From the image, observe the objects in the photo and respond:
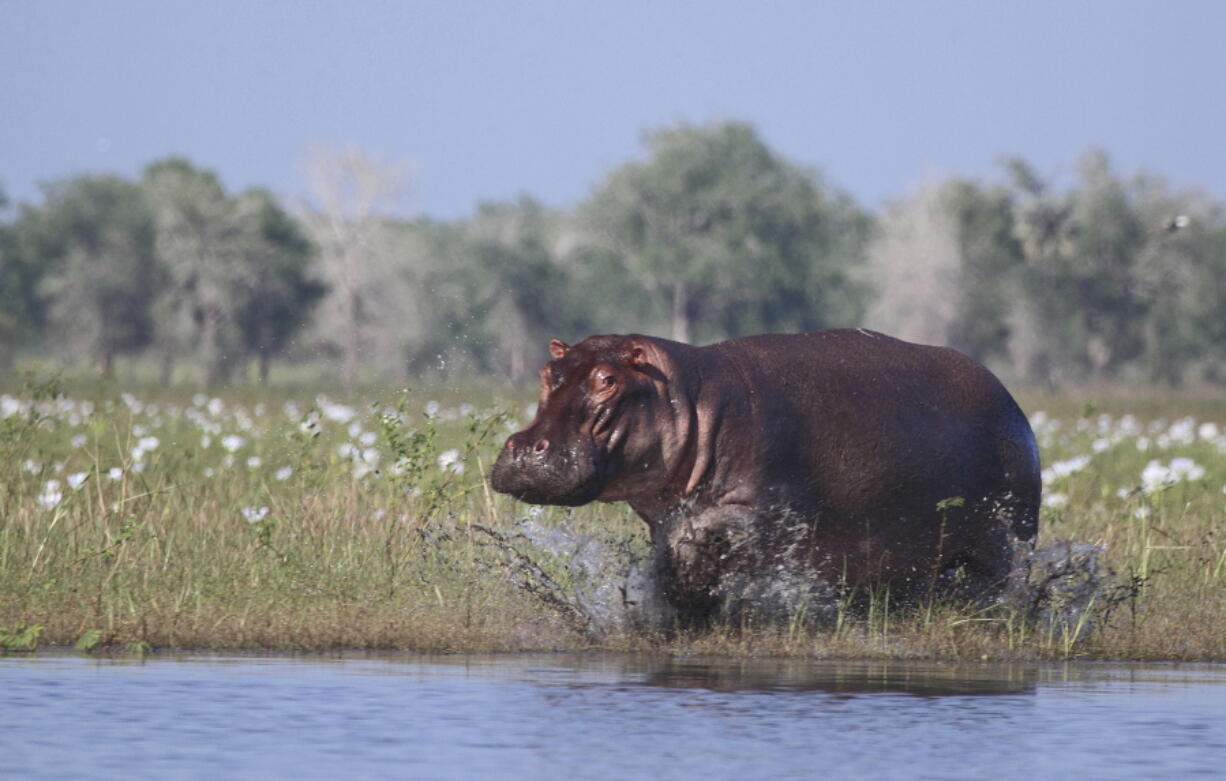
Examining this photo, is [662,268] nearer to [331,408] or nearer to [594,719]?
[331,408]

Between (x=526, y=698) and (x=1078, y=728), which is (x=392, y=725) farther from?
(x=1078, y=728)

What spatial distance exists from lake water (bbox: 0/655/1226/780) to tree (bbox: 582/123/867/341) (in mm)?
79782

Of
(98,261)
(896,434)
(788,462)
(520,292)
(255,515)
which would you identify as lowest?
(255,515)

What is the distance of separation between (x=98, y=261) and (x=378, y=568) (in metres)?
72.3

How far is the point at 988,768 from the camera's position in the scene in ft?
19.1

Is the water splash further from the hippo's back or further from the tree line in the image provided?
the tree line

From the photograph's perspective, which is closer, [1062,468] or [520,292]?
[1062,468]

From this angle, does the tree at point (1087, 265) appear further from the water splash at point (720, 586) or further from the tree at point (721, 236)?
the water splash at point (720, 586)

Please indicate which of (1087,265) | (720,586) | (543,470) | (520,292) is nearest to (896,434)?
(720,586)

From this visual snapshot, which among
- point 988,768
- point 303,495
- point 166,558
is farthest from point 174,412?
point 988,768

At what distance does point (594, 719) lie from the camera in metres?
6.61

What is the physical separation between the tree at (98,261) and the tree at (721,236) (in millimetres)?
21736

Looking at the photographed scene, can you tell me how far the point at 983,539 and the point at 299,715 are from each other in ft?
12.2

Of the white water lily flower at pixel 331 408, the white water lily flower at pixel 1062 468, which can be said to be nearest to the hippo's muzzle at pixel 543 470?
the white water lily flower at pixel 331 408
